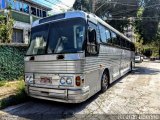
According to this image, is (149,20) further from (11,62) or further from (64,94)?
(64,94)

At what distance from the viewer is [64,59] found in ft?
18.5

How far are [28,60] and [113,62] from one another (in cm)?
458

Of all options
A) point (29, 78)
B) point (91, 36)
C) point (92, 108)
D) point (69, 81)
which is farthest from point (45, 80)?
point (91, 36)

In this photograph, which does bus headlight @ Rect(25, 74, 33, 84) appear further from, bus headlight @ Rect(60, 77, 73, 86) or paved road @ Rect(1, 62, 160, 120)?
bus headlight @ Rect(60, 77, 73, 86)

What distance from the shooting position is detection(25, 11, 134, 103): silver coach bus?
5.62m

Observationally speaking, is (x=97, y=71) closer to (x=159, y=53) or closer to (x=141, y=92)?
(x=141, y=92)

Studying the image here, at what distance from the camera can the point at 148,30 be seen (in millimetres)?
24109

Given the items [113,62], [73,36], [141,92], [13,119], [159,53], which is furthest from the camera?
[159,53]

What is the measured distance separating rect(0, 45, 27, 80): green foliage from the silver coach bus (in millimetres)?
3362

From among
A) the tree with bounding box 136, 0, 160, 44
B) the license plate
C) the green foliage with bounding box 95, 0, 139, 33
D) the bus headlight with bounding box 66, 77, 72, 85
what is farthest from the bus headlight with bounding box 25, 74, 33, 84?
the tree with bounding box 136, 0, 160, 44

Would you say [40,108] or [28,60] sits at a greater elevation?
[28,60]

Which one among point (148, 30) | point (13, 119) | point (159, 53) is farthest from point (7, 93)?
point (159, 53)

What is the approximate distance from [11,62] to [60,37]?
4947mm

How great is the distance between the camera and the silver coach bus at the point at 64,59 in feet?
18.4
